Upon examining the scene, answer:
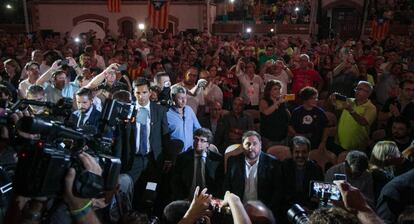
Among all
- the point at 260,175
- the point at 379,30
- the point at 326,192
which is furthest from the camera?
the point at 379,30

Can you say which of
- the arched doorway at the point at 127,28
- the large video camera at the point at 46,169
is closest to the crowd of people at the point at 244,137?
the large video camera at the point at 46,169

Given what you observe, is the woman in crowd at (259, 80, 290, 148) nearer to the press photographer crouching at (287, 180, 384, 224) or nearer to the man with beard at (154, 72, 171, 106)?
the man with beard at (154, 72, 171, 106)

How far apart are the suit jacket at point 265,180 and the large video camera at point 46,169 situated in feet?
7.77

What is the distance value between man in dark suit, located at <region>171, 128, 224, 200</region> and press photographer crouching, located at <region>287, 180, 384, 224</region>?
1.92 m

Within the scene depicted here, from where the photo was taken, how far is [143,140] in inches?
194

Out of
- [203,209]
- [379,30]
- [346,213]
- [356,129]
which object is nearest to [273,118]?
[356,129]

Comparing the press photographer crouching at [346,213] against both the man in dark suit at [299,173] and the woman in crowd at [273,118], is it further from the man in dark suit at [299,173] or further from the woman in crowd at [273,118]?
the woman in crowd at [273,118]

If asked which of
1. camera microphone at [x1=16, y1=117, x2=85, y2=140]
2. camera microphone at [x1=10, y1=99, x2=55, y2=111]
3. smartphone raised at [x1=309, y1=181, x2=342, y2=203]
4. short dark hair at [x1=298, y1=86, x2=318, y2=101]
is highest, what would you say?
camera microphone at [x1=10, y1=99, x2=55, y2=111]

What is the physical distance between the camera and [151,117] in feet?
16.3

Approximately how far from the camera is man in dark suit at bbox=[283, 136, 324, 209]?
441cm

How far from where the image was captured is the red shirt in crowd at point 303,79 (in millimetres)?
7570

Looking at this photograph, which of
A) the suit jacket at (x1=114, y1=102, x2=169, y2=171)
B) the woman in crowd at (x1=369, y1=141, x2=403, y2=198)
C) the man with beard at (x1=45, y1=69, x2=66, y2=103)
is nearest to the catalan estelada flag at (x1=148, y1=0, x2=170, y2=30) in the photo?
the man with beard at (x1=45, y1=69, x2=66, y2=103)

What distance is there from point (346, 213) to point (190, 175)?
2542 millimetres

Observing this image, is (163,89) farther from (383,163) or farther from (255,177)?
(383,163)
